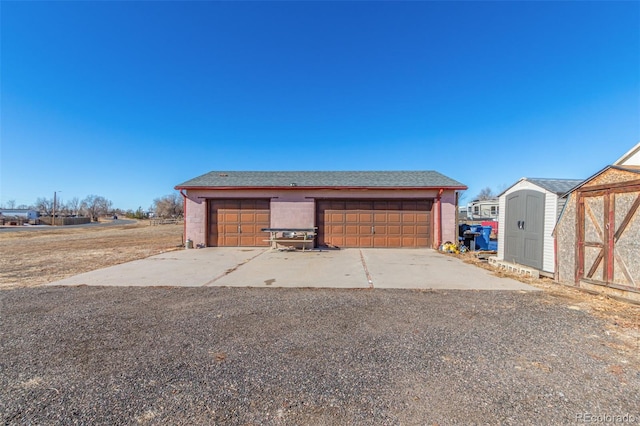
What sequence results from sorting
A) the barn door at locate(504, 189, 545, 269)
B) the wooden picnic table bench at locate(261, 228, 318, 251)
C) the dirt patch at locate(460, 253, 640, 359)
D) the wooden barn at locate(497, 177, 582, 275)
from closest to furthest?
1. the dirt patch at locate(460, 253, 640, 359)
2. the wooden barn at locate(497, 177, 582, 275)
3. the barn door at locate(504, 189, 545, 269)
4. the wooden picnic table bench at locate(261, 228, 318, 251)

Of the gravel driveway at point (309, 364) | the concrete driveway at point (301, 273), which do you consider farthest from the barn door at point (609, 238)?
the gravel driveway at point (309, 364)

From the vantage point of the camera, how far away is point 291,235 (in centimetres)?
1184

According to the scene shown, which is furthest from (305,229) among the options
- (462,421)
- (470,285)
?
(462,421)

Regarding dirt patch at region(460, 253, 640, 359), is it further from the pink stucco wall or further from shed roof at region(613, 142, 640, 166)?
the pink stucco wall

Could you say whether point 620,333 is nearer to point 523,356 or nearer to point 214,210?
point 523,356

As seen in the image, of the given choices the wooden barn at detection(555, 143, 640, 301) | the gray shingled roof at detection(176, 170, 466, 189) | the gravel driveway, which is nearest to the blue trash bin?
the gray shingled roof at detection(176, 170, 466, 189)

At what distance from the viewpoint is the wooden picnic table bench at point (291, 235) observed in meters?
11.5

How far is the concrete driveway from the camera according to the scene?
594 cm

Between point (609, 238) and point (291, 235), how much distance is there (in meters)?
9.46

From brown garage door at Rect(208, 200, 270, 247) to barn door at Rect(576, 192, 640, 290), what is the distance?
10.3m

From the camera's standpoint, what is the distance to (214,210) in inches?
494

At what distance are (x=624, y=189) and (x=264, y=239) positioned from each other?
11.0m

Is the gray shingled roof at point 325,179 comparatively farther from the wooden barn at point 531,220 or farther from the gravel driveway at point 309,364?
the gravel driveway at point 309,364

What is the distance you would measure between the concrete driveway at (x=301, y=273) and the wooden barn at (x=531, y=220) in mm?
1310
